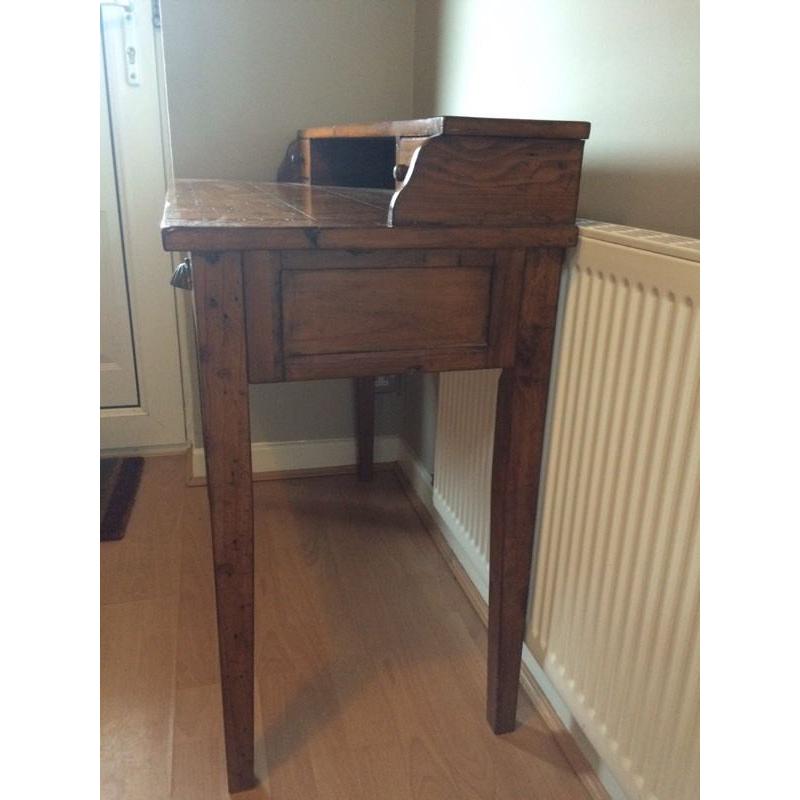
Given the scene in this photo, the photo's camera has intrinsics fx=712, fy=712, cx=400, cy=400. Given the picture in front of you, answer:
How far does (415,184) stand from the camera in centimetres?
85

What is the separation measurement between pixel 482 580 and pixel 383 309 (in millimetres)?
772

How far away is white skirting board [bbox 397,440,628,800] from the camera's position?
3.52 ft

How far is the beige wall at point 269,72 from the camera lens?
66.5 inches

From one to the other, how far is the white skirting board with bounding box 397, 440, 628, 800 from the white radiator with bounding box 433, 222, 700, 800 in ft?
0.39

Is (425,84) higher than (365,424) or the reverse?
higher

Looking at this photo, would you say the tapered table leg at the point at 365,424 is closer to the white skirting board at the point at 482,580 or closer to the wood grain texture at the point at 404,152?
the white skirting board at the point at 482,580

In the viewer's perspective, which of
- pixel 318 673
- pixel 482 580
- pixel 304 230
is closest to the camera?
pixel 304 230

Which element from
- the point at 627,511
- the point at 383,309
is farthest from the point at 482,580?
the point at 383,309

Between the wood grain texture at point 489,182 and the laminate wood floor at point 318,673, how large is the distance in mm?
810

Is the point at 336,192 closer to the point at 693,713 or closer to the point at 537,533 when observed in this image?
the point at 537,533

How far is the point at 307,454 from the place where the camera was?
2072 millimetres

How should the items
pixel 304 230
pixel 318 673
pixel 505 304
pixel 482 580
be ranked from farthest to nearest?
1. pixel 482 580
2. pixel 318 673
3. pixel 505 304
4. pixel 304 230

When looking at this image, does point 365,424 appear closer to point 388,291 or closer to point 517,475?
point 517,475

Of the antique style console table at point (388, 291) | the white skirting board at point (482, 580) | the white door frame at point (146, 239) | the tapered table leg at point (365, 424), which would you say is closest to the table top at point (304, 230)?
the antique style console table at point (388, 291)
